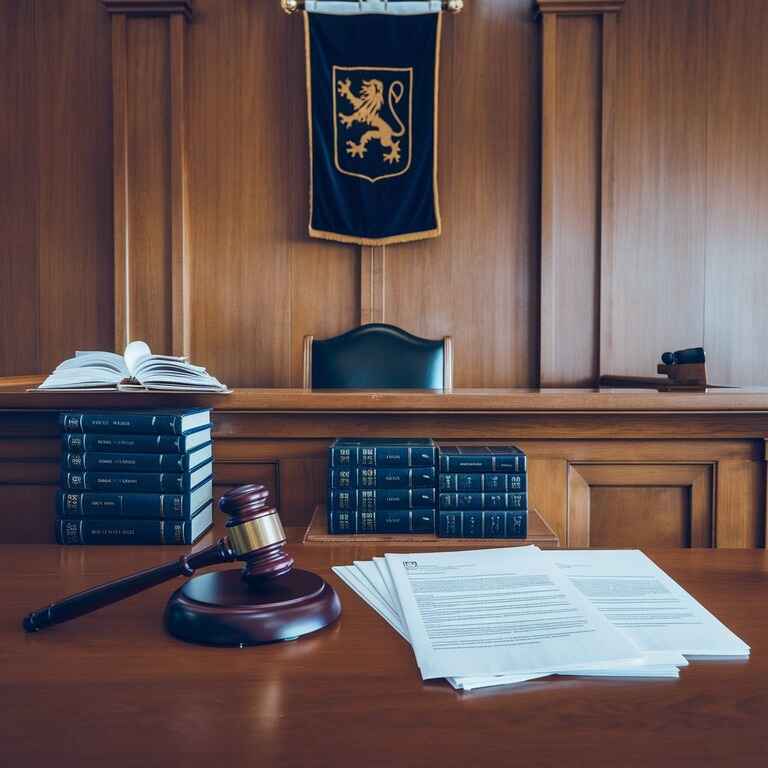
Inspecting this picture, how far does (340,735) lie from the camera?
50 cm

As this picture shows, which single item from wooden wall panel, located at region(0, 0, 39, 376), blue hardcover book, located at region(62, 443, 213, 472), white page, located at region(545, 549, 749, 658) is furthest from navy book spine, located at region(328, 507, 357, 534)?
wooden wall panel, located at region(0, 0, 39, 376)

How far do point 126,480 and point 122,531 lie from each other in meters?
0.08

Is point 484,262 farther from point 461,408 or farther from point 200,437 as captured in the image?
point 200,437

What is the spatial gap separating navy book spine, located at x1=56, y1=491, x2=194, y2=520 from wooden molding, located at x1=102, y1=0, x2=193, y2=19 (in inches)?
121

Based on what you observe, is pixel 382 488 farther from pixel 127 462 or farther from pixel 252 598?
pixel 252 598

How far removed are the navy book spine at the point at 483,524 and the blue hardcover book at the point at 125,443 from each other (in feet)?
1.42

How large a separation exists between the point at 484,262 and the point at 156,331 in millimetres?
1662

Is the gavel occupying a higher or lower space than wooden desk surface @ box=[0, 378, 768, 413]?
lower

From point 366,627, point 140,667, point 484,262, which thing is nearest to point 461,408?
point 366,627

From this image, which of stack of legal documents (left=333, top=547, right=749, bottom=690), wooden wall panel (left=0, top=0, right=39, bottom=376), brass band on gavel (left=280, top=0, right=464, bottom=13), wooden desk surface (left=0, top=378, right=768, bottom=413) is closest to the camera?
stack of legal documents (left=333, top=547, right=749, bottom=690)

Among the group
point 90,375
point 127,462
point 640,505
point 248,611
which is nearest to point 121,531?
point 127,462

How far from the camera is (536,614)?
703 mm

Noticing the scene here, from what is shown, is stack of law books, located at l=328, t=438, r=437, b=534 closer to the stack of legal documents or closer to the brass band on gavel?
the stack of legal documents

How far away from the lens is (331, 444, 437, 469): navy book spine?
1183 mm
